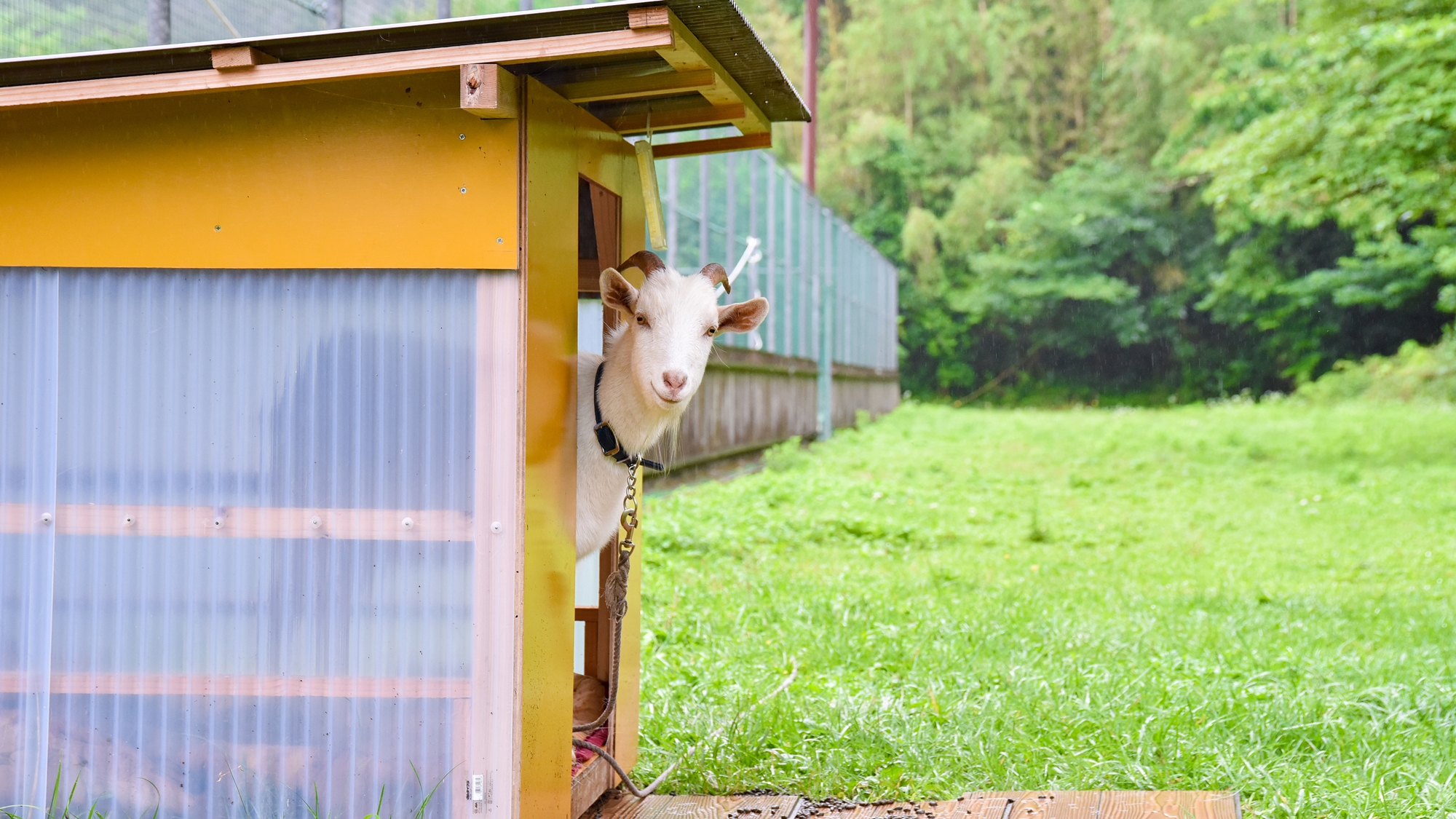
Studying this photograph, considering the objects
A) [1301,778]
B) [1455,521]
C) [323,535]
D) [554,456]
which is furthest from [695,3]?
[1455,521]

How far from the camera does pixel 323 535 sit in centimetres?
329

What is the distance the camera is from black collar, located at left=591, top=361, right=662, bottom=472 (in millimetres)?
3943

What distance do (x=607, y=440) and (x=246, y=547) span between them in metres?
1.15

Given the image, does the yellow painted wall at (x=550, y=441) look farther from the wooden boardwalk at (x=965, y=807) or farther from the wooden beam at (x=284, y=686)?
the wooden boardwalk at (x=965, y=807)

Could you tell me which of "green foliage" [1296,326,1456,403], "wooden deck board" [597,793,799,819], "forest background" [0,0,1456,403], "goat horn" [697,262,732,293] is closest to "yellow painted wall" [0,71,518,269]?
"goat horn" [697,262,732,293]

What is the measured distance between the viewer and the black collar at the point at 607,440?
394cm

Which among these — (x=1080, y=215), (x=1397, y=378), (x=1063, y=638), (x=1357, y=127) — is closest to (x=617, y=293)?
(x=1063, y=638)

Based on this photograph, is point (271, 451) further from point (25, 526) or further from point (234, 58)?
point (234, 58)

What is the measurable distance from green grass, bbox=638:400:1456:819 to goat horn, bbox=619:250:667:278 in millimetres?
1857

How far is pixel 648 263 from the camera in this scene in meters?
3.84

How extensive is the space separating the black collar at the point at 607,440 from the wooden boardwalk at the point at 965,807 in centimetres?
114

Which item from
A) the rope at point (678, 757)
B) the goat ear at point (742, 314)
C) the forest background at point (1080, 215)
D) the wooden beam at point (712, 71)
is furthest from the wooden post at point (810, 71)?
the goat ear at point (742, 314)

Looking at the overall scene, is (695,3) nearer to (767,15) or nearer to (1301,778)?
(1301,778)

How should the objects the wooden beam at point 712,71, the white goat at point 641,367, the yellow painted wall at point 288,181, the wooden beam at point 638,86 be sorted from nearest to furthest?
the wooden beam at point 712,71, the yellow painted wall at point 288,181, the wooden beam at point 638,86, the white goat at point 641,367
